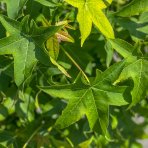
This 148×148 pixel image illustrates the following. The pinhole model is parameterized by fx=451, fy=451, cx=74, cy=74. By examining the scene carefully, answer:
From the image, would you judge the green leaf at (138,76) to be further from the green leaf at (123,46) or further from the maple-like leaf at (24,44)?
the maple-like leaf at (24,44)

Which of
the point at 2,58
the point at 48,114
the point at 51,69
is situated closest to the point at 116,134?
the point at 48,114

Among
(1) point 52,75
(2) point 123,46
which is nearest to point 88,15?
(2) point 123,46

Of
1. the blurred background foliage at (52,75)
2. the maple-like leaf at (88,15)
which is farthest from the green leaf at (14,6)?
the maple-like leaf at (88,15)

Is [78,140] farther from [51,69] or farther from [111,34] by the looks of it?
[111,34]

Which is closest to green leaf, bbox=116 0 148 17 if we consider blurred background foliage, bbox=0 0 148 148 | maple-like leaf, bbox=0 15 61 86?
blurred background foliage, bbox=0 0 148 148

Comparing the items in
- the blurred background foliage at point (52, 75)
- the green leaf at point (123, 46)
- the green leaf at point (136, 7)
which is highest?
the green leaf at point (136, 7)

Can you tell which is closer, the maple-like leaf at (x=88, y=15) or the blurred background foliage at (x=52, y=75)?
the maple-like leaf at (x=88, y=15)
